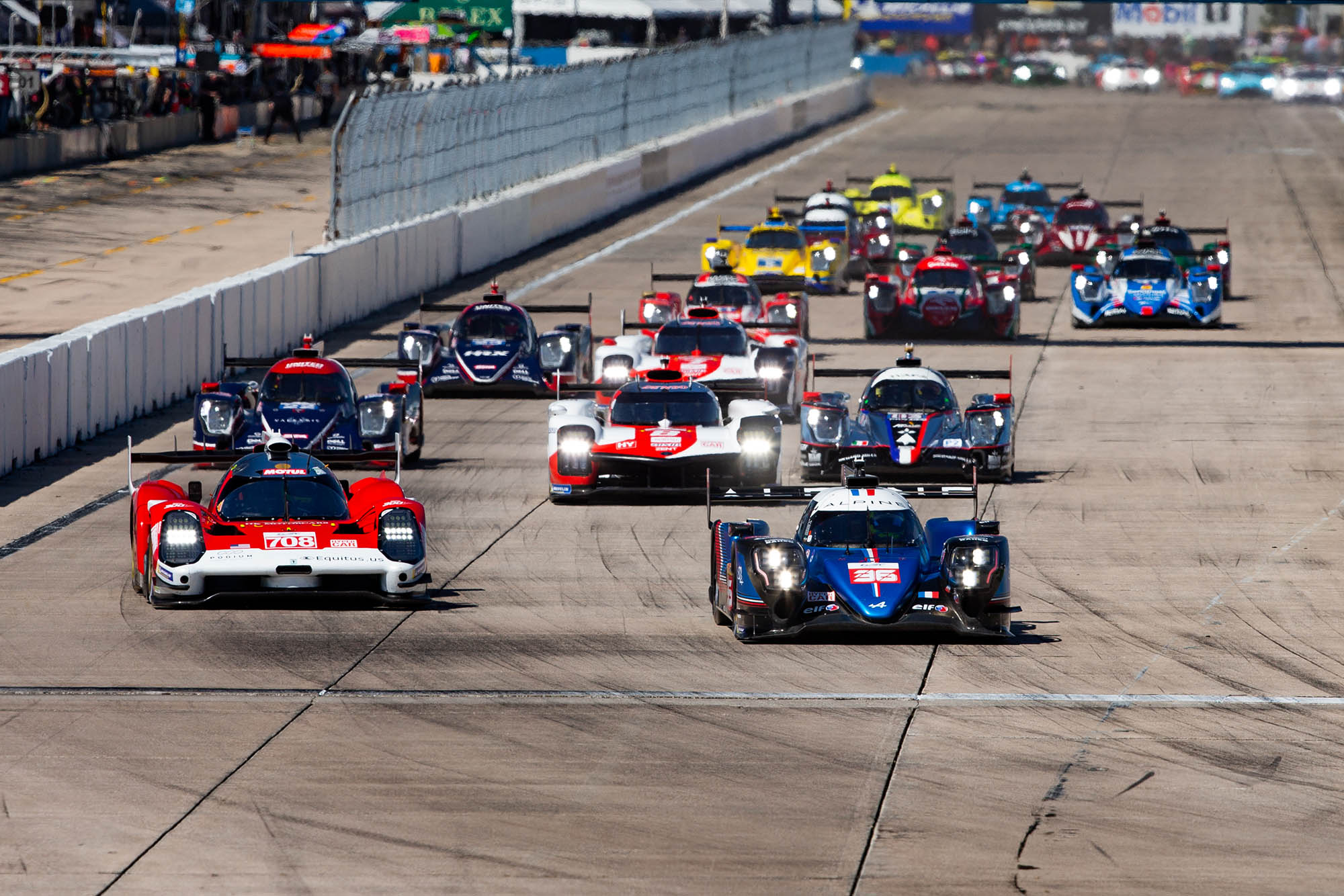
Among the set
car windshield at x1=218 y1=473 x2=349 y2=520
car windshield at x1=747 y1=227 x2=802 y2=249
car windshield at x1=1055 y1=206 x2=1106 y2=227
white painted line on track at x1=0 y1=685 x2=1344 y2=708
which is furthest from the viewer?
car windshield at x1=1055 y1=206 x2=1106 y2=227

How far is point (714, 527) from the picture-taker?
19.7m

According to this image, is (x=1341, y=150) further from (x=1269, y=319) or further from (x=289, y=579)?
(x=289, y=579)

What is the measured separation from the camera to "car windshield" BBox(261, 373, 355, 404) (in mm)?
26828

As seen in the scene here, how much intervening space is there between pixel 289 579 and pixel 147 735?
3.96m

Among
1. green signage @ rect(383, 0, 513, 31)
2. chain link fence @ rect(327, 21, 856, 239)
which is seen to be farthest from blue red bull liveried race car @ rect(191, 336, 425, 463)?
green signage @ rect(383, 0, 513, 31)

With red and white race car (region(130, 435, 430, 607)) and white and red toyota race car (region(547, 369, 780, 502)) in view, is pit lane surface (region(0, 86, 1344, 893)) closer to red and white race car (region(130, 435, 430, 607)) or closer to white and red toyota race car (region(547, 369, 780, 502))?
red and white race car (region(130, 435, 430, 607))

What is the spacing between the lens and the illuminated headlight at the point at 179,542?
19.3 meters

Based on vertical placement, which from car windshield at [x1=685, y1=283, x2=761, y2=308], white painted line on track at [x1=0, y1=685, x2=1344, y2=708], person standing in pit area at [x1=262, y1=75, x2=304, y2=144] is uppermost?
person standing in pit area at [x1=262, y1=75, x2=304, y2=144]

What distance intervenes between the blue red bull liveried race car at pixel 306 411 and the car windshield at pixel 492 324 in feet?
18.5

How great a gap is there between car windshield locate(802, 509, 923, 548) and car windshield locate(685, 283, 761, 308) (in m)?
17.9

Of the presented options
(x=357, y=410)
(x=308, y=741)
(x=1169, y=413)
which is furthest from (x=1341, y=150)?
(x=308, y=741)

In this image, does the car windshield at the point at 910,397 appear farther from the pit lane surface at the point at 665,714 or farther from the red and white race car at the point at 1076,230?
the red and white race car at the point at 1076,230

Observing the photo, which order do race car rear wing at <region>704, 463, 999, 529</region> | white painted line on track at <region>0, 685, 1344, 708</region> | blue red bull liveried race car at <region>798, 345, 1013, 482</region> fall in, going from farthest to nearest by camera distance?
blue red bull liveried race car at <region>798, 345, 1013, 482</region> → race car rear wing at <region>704, 463, 999, 529</region> → white painted line on track at <region>0, 685, 1344, 708</region>

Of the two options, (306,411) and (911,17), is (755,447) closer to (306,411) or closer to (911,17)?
(306,411)
